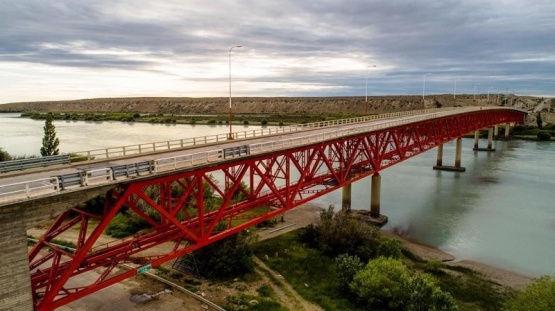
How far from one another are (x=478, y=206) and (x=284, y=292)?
39.6 m

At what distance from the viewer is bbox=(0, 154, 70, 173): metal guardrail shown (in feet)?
68.5

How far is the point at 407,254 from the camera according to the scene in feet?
116

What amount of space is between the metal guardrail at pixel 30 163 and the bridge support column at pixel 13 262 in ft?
25.4

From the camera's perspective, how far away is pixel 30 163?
2164 centimetres

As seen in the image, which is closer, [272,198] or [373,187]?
Result: [272,198]

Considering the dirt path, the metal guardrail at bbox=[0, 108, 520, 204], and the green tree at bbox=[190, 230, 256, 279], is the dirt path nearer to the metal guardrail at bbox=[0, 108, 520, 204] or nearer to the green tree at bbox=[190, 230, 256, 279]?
the green tree at bbox=[190, 230, 256, 279]

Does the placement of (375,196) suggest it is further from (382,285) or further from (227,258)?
(227,258)

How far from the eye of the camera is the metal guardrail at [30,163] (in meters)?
20.9

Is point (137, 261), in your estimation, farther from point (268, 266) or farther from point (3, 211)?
point (268, 266)

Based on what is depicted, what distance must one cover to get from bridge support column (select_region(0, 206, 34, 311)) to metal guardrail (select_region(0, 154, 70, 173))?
25.4 feet

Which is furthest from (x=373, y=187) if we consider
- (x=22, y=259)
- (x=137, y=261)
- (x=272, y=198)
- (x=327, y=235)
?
(x=22, y=259)

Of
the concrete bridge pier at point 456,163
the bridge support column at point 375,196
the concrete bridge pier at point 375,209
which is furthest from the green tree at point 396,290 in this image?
the concrete bridge pier at point 456,163

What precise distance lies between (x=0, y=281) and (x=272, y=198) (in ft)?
64.6

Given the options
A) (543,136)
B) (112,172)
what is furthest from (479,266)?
(543,136)
